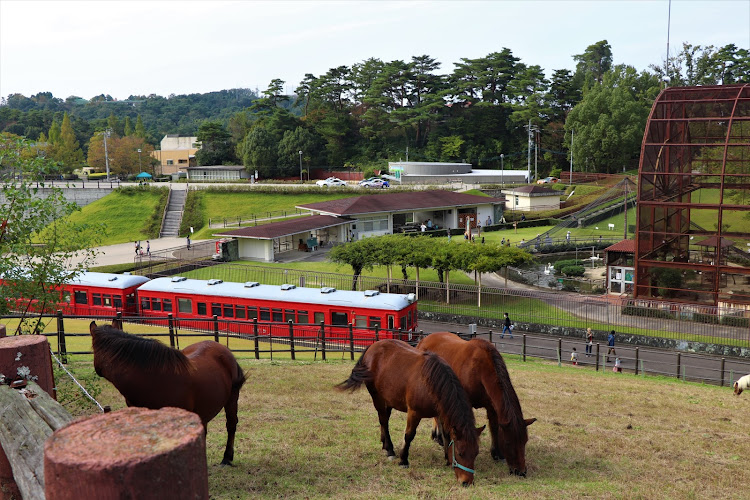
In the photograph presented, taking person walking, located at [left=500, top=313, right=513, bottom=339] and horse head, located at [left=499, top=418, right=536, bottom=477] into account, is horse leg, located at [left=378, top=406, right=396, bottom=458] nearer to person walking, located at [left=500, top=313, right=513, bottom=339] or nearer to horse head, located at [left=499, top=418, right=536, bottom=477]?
horse head, located at [left=499, top=418, right=536, bottom=477]

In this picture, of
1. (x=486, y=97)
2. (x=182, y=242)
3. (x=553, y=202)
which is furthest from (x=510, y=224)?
(x=486, y=97)

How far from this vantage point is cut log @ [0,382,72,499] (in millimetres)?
3705

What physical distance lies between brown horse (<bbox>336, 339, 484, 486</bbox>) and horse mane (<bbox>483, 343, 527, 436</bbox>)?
0.56m

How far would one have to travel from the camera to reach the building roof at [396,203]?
169ft

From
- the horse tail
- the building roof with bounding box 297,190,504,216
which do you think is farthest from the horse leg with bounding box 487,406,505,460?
the building roof with bounding box 297,190,504,216

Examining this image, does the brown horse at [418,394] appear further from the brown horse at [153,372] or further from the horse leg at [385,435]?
the brown horse at [153,372]

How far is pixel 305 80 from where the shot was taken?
9781cm

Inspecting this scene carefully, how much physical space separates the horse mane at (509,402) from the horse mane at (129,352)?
169 inches

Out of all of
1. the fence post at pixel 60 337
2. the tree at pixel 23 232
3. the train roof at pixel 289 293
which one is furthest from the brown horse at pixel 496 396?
the train roof at pixel 289 293

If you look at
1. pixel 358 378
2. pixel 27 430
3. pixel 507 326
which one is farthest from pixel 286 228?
pixel 27 430

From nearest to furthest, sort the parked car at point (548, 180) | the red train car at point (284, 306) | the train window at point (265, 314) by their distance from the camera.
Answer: the red train car at point (284, 306)
the train window at point (265, 314)
the parked car at point (548, 180)

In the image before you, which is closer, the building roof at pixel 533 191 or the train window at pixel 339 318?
the train window at pixel 339 318

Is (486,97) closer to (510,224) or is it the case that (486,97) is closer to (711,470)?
(510,224)

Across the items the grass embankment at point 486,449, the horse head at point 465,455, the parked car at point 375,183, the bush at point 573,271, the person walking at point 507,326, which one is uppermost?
the parked car at point 375,183
